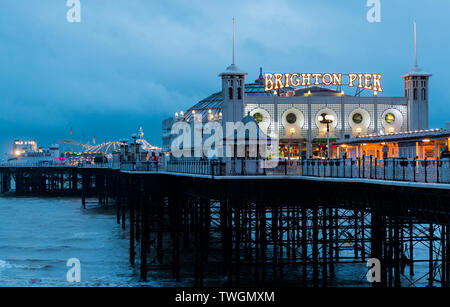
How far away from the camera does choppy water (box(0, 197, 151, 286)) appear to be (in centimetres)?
3881

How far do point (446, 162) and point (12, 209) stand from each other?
7485 cm

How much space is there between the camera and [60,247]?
51.5m

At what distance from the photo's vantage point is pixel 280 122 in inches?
2338

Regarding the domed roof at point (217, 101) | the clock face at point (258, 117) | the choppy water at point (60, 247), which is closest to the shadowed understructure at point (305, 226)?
the choppy water at point (60, 247)

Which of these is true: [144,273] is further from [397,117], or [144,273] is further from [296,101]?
[397,117]

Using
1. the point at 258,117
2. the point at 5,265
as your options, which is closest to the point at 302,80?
the point at 258,117

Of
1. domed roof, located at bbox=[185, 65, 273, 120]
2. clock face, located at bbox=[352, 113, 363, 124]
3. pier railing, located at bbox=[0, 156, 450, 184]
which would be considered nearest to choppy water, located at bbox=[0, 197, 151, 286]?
pier railing, located at bbox=[0, 156, 450, 184]

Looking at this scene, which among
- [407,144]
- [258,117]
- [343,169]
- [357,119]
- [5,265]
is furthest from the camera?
[357,119]

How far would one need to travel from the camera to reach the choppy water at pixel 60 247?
3881cm

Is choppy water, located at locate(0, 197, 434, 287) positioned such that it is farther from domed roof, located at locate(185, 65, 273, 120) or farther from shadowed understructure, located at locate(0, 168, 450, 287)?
domed roof, located at locate(185, 65, 273, 120)

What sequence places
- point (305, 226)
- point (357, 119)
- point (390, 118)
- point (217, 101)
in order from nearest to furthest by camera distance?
point (305, 226) → point (357, 119) → point (390, 118) → point (217, 101)

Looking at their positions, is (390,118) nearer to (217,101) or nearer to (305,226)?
(305,226)

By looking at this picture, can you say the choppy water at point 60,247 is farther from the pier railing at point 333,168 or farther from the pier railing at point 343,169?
the pier railing at point 343,169

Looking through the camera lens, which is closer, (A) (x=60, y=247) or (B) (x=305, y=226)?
(B) (x=305, y=226)
